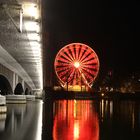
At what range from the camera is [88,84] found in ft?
201

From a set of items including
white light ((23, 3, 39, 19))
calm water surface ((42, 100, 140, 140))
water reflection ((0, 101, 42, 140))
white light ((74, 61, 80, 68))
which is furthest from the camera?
white light ((74, 61, 80, 68))

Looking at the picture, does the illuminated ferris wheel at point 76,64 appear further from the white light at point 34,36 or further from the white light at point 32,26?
the white light at point 32,26

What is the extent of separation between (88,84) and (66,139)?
2043 inches

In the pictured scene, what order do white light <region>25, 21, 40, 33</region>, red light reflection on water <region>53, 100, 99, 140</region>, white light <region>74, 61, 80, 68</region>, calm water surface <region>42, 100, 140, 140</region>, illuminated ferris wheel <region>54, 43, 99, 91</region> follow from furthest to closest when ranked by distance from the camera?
white light <region>74, 61, 80, 68</region> < illuminated ferris wheel <region>54, 43, 99, 91</region> < white light <region>25, 21, 40, 33</region> < calm water surface <region>42, 100, 140, 140</region> < red light reflection on water <region>53, 100, 99, 140</region>

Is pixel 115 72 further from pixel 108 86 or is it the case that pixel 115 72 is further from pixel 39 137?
pixel 39 137

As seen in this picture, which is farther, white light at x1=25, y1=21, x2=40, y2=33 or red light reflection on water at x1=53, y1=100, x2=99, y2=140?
white light at x1=25, y1=21, x2=40, y2=33

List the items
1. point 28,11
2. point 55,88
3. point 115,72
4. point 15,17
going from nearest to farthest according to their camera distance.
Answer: point 28,11
point 15,17
point 55,88
point 115,72

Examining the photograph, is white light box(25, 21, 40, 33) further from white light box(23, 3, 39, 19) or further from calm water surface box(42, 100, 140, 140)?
calm water surface box(42, 100, 140, 140)

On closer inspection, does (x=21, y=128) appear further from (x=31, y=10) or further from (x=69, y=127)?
(x=31, y=10)

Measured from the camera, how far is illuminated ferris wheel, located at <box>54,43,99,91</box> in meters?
57.4

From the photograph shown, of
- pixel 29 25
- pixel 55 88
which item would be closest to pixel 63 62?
pixel 55 88

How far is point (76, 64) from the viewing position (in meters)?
60.8

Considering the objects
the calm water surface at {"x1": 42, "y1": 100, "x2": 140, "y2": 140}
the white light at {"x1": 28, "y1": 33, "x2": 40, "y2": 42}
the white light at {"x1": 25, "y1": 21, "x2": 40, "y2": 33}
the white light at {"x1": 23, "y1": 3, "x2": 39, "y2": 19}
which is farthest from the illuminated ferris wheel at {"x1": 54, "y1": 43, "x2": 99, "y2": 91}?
the white light at {"x1": 23, "y1": 3, "x2": 39, "y2": 19}

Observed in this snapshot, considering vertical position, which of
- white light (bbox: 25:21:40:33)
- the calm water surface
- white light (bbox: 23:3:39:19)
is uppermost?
white light (bbox: 25:21:40:33)
